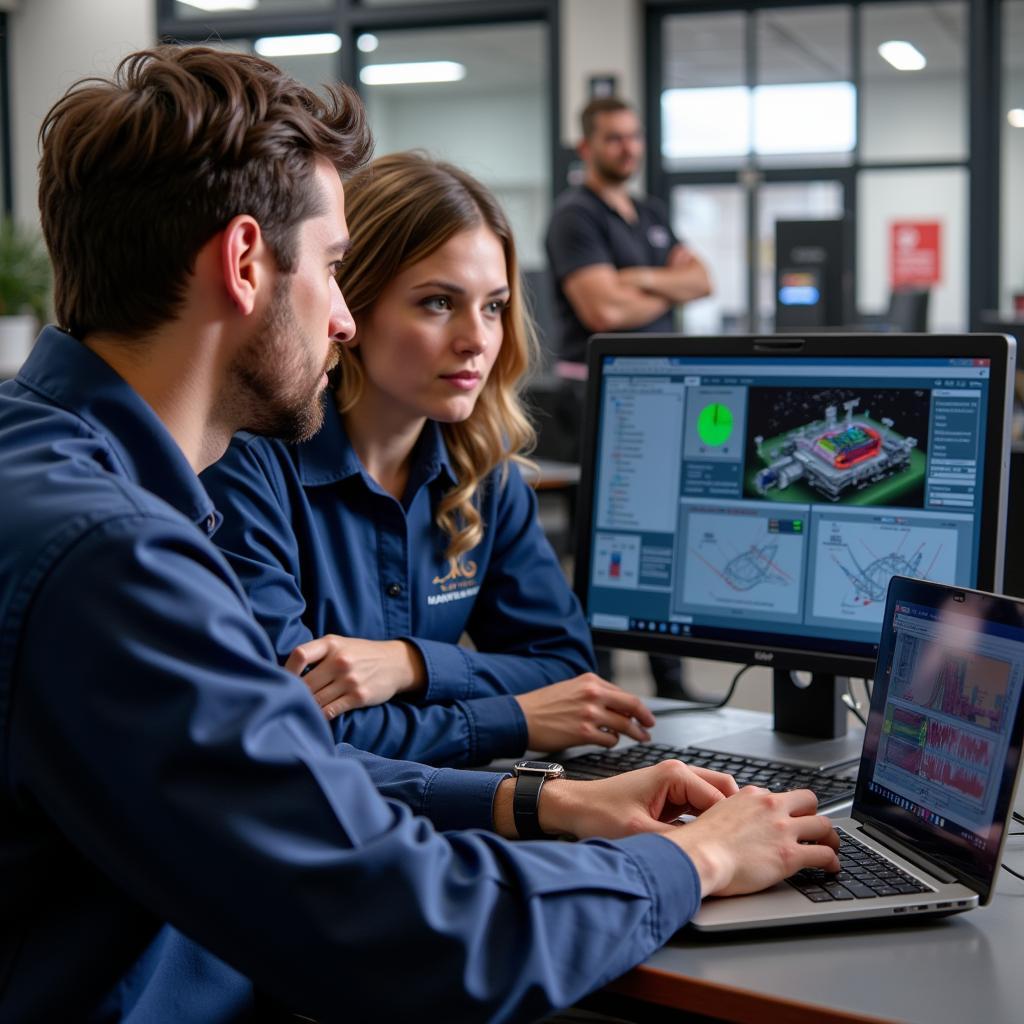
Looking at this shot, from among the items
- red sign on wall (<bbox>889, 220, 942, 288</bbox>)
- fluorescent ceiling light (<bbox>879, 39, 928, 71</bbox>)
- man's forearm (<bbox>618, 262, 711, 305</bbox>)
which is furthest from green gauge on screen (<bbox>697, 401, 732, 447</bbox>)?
fluorescent ceiling light (<bbox>879, 39, 928, 71</bbox>)

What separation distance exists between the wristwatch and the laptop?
0.19m

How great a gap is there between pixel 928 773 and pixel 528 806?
0.33 m

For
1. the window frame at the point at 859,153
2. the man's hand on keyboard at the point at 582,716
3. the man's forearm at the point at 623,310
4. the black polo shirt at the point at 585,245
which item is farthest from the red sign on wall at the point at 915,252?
the man's hand on keyboard at the point at 582,716

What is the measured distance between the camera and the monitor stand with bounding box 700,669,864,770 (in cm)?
150

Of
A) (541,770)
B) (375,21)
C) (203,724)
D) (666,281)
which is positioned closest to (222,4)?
(375,21)

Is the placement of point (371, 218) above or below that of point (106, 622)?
above

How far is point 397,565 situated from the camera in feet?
5.37

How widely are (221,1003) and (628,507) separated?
765mm

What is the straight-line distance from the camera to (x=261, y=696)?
81 cm

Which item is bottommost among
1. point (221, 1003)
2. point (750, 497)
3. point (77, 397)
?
point (221, 1003)

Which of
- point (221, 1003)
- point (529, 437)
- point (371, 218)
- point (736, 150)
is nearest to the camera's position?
point (221, 1003)

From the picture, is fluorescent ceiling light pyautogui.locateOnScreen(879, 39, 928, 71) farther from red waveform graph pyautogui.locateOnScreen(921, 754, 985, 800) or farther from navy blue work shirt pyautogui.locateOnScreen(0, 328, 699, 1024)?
navy blue work shirt pyautogui.locateOnScreen(0, 328, 699, 1024)

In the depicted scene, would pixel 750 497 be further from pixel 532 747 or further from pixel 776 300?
pixel 776 300

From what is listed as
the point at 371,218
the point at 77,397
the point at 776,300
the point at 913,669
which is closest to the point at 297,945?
the point at 77,397
